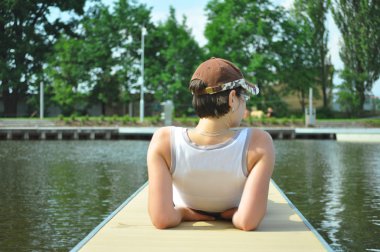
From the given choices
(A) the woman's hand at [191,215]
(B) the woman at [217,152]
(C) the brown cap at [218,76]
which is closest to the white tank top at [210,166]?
(B) the woman at [217,152]

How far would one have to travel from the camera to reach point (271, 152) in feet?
14.2

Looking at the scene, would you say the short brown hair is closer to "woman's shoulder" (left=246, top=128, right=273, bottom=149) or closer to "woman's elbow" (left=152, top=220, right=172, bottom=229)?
"woman's shoulder" (left=246, top=128, right=273, bottom=149)

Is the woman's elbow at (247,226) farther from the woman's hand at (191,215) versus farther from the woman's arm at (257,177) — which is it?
the woman's hand at (191,215)

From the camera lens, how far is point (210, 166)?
172 inches

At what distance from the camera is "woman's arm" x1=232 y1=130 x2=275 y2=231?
428 cm

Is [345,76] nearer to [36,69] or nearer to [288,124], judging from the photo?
[288,124]

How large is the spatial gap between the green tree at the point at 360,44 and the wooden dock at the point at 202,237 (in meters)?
46.5

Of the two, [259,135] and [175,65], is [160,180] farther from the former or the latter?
[175,65]

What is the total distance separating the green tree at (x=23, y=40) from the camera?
5130 cm

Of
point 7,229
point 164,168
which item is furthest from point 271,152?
point 7,229

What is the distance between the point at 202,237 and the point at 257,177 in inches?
23.0

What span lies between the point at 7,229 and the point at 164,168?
4.60 metres

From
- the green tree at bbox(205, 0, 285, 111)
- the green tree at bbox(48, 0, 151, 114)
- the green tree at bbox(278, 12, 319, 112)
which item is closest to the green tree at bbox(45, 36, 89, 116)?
the green tree at bbox(48, 0, 151, 114)

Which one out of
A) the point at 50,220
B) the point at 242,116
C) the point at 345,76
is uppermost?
the point at 345,76
